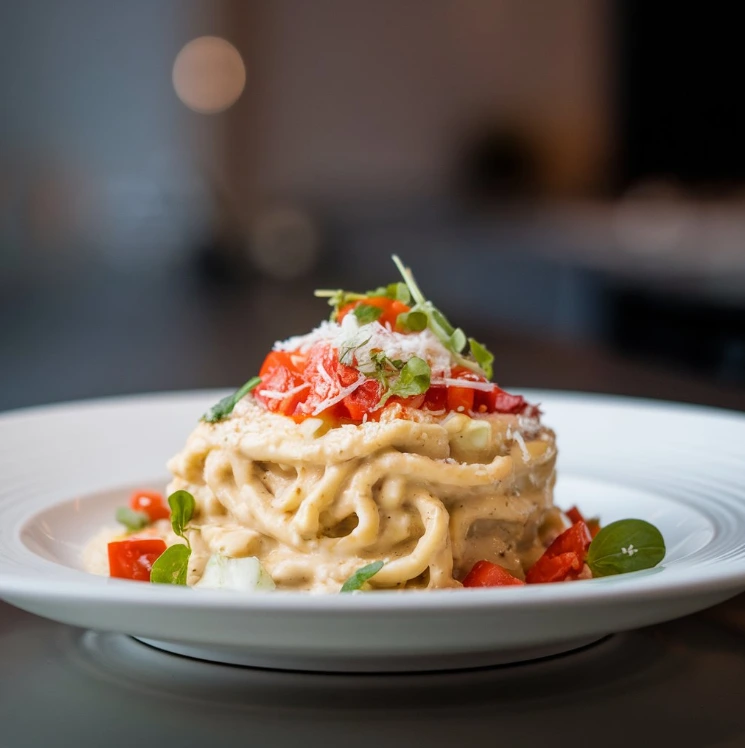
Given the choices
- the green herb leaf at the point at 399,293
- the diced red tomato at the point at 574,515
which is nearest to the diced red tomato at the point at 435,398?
the green herb leaf at the point at 399,293

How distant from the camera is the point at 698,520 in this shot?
2.17 metres

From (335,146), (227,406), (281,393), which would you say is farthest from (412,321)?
(335,146)

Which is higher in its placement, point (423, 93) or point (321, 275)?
point (423, 93)

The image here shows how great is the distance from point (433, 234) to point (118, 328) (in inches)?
251

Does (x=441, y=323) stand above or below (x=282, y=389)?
above

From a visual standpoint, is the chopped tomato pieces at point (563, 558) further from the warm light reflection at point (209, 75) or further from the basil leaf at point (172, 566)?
the warm light reflection at point (209, 75)

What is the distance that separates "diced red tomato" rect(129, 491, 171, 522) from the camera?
2.41m

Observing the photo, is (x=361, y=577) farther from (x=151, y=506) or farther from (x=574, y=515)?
(x=151, y=506)

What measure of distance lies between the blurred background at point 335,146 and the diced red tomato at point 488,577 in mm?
8039

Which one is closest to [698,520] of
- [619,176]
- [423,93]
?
[619,176]

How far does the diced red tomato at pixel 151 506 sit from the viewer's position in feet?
7.92

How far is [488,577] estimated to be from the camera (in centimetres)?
185

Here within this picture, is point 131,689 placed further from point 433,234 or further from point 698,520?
point 433,234

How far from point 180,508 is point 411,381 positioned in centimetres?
51
